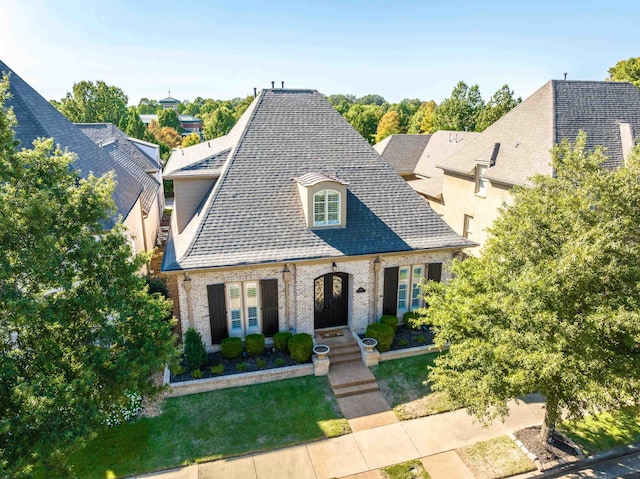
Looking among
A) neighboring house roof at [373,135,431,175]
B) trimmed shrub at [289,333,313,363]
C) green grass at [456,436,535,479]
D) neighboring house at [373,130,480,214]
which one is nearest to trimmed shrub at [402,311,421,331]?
trimmed shrub at [289,333,313,363]

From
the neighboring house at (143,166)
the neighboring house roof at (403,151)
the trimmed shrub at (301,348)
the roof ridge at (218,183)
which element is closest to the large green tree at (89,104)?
the neighboring house at (143,166)

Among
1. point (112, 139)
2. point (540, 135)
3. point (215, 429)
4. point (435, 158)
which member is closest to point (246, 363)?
point (215, 429)

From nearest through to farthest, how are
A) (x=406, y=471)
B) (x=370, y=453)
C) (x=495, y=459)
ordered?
(x=406, y=471), (x=495, y=459), (x=370, y=453)

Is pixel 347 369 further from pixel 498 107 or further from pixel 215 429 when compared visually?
Answer: pixel 498 107

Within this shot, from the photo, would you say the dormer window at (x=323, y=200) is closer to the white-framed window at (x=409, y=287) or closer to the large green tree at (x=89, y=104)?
the white-framed window at (x=409, y=287)

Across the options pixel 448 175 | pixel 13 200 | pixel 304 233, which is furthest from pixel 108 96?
pixel 13 200

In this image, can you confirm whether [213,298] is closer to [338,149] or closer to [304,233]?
[304,233]
